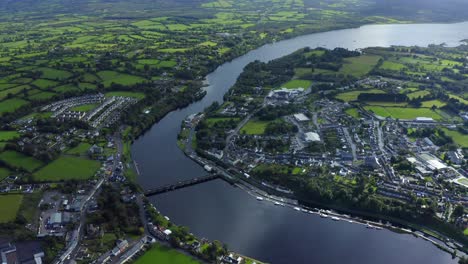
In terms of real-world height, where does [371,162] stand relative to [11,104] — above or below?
above

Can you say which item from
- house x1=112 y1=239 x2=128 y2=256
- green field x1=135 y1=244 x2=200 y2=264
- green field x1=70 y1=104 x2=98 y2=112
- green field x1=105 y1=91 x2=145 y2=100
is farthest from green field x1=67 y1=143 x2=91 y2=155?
green field x1=135 y1=244 x2=200 y2=264

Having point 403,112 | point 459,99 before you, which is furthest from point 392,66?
point 403,112

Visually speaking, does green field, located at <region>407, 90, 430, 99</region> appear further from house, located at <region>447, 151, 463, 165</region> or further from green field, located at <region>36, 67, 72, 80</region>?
green field, located at <region>36, 67, 72, 80</region>

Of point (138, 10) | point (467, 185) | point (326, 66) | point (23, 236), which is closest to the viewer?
point (23, 236)

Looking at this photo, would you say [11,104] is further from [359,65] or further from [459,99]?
[459,99]

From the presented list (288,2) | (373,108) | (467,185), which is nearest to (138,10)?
(288,2)

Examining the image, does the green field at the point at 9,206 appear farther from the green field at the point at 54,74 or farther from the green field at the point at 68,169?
the green field at the point at 54,74

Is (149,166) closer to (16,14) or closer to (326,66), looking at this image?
(326,66)

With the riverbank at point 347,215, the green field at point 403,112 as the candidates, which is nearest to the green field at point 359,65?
the green field at point 403,112
